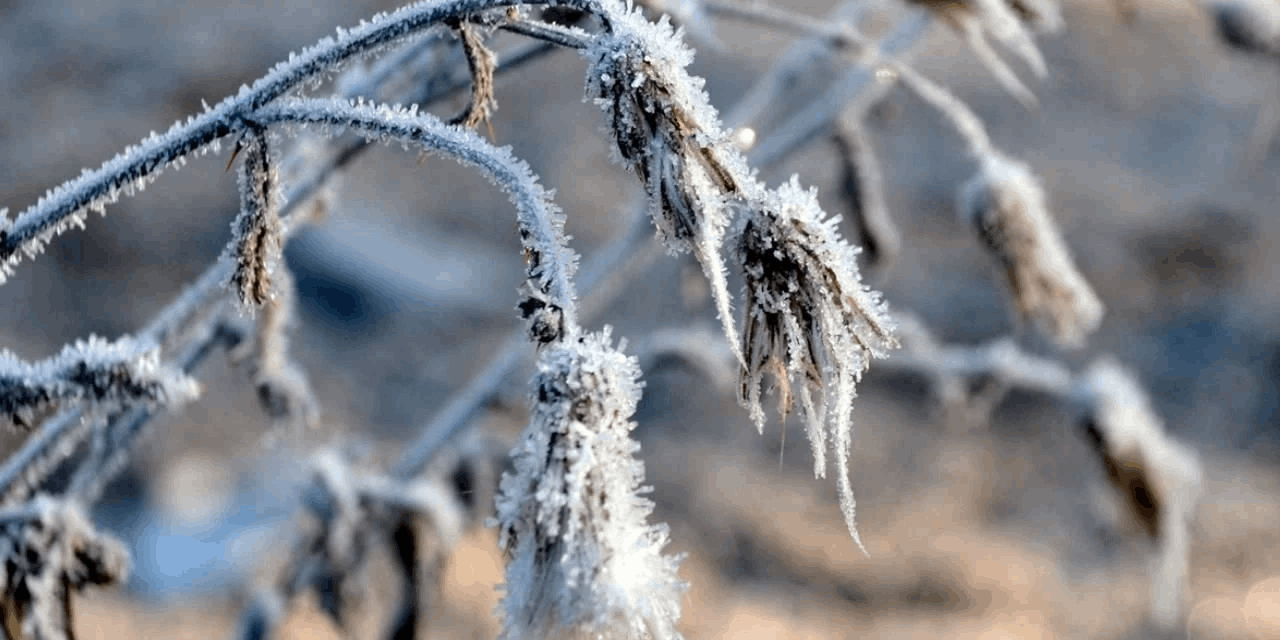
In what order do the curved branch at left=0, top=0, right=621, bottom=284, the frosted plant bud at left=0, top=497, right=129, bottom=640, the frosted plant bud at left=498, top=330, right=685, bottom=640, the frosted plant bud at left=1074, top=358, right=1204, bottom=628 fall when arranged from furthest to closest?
the frosted plant bud at left=1074, top=358, right=1204, bottom=628 → the frosted plant bud at left=0, top=497, right=129, bottom=640 → the curved branch at left=0, top=0, right=621, bottom=284 → the frosted plant bud at left=498, top=330, right=685, bottom=640

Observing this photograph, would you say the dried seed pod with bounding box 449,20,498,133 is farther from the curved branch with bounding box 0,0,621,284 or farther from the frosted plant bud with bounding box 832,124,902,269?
the frosted plant bud with bounding box 832,124,902,269

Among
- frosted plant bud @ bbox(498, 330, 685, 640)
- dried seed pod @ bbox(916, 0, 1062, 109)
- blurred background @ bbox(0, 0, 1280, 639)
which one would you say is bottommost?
frosted plant bud @ bbox(498, 330, 685, 640)

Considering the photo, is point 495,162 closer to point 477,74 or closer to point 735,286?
point 477,74

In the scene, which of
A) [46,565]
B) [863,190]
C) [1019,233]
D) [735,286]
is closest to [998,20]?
[1019,233]

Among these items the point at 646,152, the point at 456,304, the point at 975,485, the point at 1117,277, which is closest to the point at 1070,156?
the point at 1117,277

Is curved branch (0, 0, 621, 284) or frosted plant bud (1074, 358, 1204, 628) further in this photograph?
frosted plant bud (1074, 358, 1204, 628)

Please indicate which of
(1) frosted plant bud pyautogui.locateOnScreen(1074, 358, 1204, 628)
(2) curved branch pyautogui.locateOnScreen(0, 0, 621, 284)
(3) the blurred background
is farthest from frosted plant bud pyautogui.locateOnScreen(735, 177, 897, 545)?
(3) the blurred background

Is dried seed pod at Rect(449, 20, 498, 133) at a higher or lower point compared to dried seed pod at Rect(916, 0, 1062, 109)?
lower

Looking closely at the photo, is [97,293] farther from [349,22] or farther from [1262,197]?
[1262,197]
